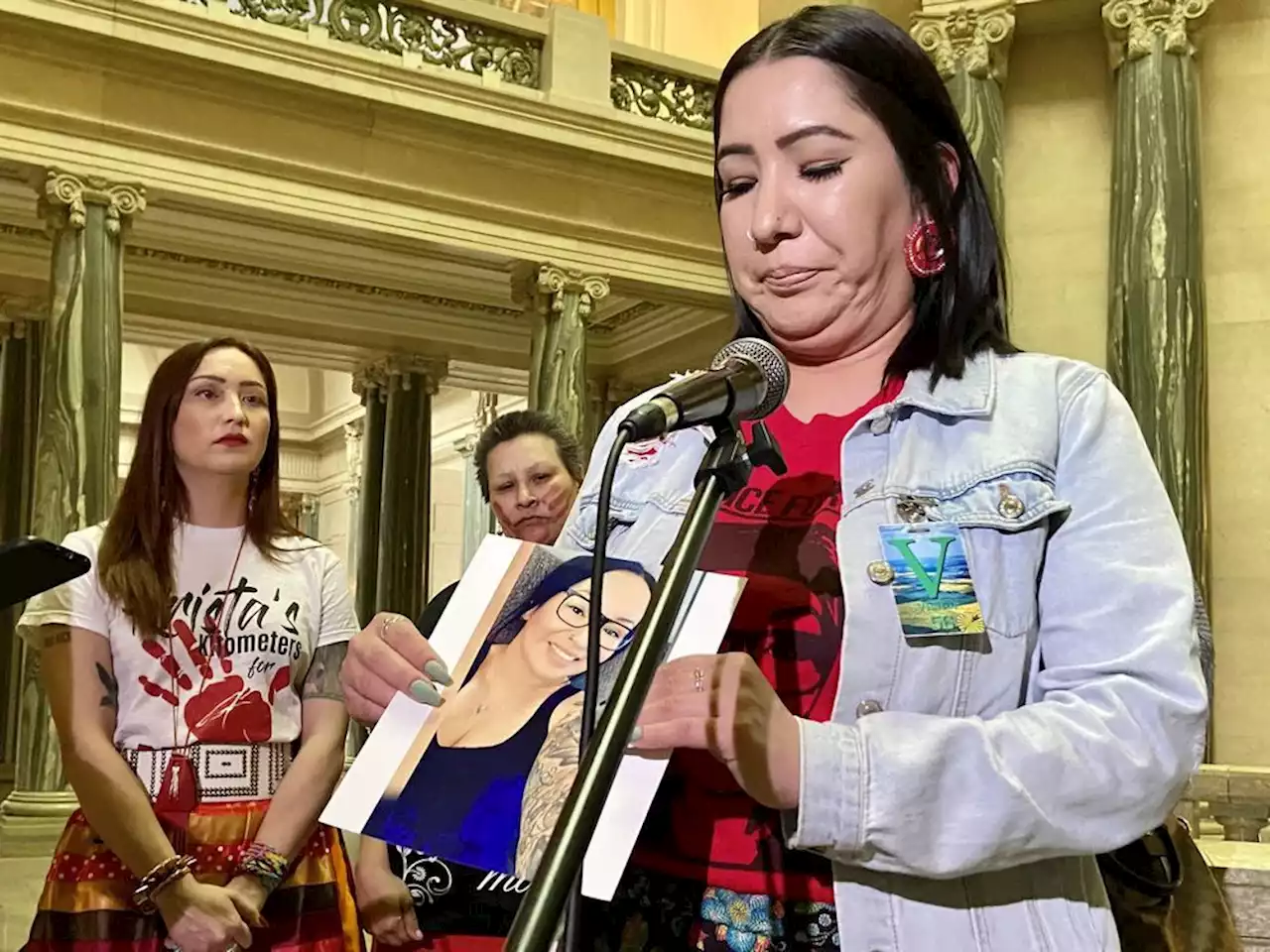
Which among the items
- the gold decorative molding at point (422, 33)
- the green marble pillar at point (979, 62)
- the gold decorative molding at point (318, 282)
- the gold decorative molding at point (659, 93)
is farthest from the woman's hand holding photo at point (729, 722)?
the gold decorative molding at point (318, 282)

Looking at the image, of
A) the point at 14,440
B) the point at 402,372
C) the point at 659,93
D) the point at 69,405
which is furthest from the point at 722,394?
the point at 402,372

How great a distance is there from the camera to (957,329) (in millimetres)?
1496

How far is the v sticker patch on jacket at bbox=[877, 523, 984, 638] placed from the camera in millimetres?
1286

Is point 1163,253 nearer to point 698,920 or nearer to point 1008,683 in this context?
point 1008,683

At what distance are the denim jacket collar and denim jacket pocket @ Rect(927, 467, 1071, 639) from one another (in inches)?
4.1

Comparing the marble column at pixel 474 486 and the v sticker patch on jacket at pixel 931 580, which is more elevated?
the marble column at pixel 474 486

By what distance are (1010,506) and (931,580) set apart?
12cm

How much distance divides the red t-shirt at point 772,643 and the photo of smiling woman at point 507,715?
166 mm

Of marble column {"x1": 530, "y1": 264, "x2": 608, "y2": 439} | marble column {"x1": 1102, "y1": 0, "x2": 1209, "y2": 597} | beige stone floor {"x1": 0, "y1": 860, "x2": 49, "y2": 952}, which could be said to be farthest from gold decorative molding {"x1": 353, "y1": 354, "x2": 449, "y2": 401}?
marble column {"x1": 1102, "y1": 0, "x2": 1209, "y2": 597}

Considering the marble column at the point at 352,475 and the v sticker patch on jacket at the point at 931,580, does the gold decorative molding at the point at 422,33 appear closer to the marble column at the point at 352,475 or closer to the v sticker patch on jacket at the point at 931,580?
the v sticker patch on jacket at the point at 931,580

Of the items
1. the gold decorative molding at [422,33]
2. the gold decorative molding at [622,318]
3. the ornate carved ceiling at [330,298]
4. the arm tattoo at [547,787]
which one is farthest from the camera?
the gold decorative molding at [622,318]

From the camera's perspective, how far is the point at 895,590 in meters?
1.32

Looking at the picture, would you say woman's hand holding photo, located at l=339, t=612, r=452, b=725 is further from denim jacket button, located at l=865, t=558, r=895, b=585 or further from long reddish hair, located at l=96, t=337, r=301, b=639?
long reddish hair, located at l=96, t=337, r=301, b=639

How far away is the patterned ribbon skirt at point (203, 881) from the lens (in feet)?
8.34
